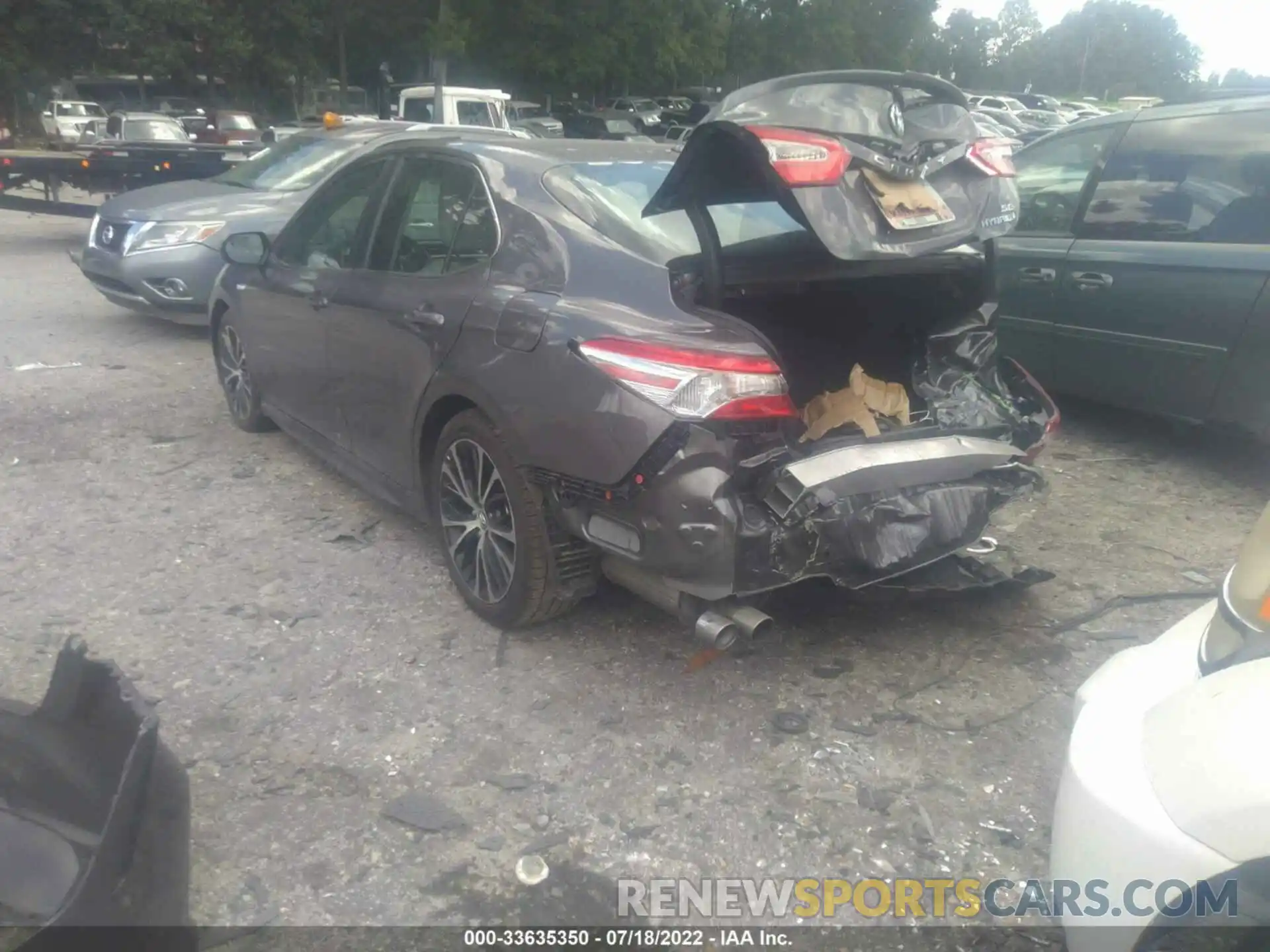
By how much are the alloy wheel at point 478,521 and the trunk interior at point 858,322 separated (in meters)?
1.06

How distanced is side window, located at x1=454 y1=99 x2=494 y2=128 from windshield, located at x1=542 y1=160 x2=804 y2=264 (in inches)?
620

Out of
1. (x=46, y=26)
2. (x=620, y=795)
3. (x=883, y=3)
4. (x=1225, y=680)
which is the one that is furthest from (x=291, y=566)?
(x=883, y=3)

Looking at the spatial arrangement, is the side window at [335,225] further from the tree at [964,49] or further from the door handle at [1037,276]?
the tree at [964,49]

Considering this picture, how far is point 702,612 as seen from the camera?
10.4 ft

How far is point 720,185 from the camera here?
3.21 meters

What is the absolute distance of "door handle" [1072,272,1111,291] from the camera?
5.42 m

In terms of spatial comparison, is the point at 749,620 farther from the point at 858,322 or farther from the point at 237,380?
the point at 237,380

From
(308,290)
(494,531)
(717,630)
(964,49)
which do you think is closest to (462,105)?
(308,290)

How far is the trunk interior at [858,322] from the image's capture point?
12.4 feet

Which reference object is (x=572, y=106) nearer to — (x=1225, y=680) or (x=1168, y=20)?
(x=1225, y=680)

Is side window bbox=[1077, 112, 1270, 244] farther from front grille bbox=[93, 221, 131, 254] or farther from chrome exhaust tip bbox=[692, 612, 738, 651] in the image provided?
front grille bbox=[93, 221, 131, 254]

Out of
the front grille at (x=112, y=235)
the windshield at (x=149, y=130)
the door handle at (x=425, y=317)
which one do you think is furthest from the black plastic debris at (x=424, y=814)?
the windshield at (x=149, y=130)

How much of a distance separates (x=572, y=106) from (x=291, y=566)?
3847cm

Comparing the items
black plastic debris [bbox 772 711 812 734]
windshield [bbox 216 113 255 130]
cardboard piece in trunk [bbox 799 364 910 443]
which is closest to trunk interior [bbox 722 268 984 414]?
cardboard piece in trunk [bbox 799 364 910 443]
